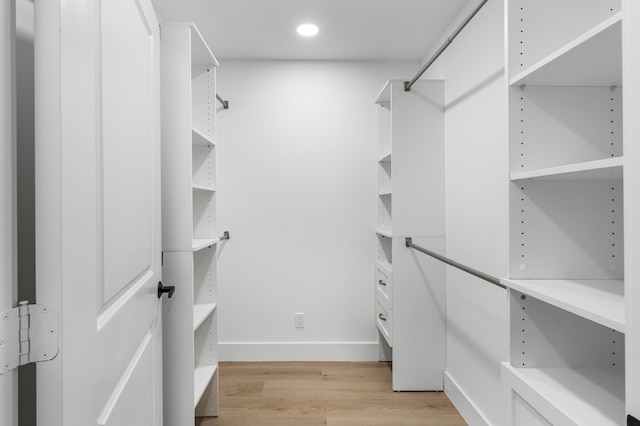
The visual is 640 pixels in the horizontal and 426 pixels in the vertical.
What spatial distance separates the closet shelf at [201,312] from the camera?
1.82m

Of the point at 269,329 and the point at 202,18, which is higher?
the point at 202,18

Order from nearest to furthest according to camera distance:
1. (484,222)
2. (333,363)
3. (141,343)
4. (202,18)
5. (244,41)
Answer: (141,343) < (484,222) < (202,18) < (244,41) < (333,363)

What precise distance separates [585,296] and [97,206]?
1108 mm

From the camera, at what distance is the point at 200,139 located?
1.96m

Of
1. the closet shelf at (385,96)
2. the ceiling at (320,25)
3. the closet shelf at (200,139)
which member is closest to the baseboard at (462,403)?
the closet shelf at (385,96)

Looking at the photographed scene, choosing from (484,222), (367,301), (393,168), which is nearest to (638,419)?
(484,222)

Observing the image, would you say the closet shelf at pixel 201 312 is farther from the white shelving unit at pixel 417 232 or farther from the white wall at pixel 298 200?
the white shelving unit at pixel 417 232

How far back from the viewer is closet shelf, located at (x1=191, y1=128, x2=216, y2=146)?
1.86 metres

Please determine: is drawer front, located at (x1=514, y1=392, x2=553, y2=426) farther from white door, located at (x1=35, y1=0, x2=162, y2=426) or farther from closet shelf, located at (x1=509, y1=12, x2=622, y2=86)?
white door, located at (x1=35, y1=0, x2=162, y2=426)

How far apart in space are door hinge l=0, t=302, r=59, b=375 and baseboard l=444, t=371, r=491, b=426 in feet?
6.64

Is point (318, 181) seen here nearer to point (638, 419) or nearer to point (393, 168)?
point (393, 168)

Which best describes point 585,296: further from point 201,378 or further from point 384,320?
point 384,320

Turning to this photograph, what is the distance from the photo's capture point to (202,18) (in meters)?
2.31

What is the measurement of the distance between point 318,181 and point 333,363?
1464 millimetres
